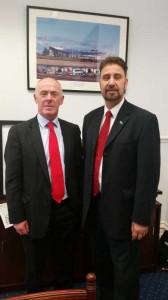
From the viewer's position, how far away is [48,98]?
1607 mm

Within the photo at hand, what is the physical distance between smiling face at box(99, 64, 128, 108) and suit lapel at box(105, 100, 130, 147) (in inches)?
2.8

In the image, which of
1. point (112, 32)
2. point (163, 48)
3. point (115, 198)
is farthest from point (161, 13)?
point (115, 198)

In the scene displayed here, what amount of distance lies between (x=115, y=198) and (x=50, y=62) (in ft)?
4.39

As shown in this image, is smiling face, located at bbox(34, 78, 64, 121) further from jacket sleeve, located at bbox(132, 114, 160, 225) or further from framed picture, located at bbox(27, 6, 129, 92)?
framed picture, located at bbox(27, 6, 129, 92)

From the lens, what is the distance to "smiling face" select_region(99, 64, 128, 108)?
1.53m

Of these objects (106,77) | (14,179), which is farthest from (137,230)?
(106,77)

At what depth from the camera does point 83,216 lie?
1.66m

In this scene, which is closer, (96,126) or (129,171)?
(129,171)

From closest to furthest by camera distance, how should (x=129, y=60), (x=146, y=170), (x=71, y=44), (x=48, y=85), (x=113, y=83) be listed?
(x=146, y=170) < (x=113, y=83) < (x=48, y=85) < (x=71, y=44) < (x=129, y=60)

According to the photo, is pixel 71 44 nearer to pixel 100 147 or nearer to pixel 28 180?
pixel 100 147

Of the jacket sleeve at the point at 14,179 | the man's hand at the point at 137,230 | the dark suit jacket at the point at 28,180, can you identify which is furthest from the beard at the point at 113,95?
the man's hand at the point at 137,230

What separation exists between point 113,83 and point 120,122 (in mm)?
219

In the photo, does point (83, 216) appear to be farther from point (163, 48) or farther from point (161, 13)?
point (161, 13)

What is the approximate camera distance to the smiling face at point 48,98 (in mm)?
1616
